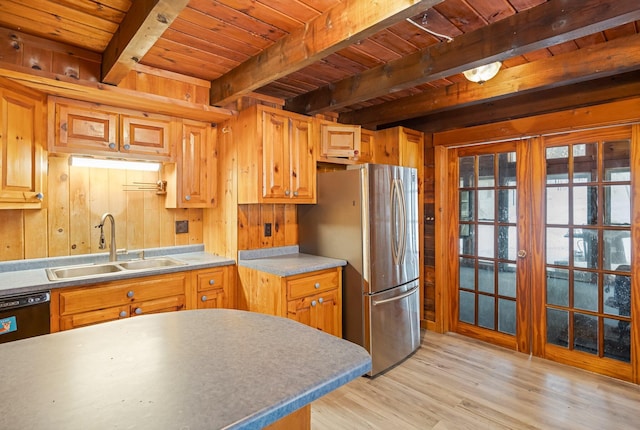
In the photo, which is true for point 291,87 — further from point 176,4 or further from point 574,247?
point 574,247

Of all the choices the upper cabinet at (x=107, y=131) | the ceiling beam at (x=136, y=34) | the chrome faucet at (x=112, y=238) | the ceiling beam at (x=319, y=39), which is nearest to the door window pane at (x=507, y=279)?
the ceiling beam at (x=319, y=39)

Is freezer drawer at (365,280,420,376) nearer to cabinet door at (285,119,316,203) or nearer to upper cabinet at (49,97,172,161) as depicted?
cabinet door at (285,119,316,203)

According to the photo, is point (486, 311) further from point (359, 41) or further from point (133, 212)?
point (133, 212)

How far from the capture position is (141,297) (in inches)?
92.9

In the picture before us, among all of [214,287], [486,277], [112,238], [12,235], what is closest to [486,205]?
[486,277]

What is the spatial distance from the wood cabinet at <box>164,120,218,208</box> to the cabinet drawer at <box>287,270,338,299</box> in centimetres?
111

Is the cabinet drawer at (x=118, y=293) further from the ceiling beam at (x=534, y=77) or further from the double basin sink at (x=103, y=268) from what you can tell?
the ceiling beam at (x=534, y=77)

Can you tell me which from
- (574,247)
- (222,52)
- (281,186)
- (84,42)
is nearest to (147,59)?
(84,42)

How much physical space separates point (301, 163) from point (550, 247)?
2.34m

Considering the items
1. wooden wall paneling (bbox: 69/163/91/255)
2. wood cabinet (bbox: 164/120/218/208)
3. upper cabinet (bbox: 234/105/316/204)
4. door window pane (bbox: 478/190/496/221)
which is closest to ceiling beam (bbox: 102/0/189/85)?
wood cabinet (bbox: 164/120/218/208)

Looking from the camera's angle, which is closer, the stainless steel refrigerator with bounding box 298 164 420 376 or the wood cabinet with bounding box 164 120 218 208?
the stainless steel refrigerator with bounding box 298 164 420 376

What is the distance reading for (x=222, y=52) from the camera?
2.30m

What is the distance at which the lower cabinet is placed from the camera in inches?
82.2

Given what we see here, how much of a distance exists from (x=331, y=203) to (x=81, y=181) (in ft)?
6.50
